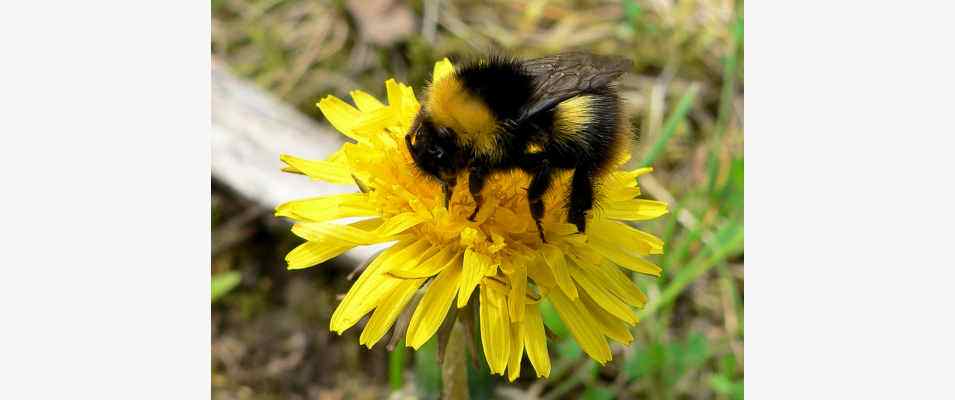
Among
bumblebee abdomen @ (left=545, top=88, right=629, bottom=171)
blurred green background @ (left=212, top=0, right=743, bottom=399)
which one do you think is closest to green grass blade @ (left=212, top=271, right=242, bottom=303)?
blurred green background @ (left=212, top=0, right=743, bottom=399)

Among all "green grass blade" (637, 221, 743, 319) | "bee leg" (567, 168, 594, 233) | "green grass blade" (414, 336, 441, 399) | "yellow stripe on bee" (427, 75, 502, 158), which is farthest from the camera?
"green grass blade" (637, 221, 743, 319)

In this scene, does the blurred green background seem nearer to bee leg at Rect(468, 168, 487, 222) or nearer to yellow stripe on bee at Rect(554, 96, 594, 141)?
yellow stripe on bee at Rect(554, 96, 594, 141)

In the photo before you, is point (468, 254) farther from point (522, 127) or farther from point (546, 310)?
point (546, 310)

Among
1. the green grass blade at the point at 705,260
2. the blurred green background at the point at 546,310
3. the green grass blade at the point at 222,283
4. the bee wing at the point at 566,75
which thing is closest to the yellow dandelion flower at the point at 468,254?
the bee wing at the point at 566,75

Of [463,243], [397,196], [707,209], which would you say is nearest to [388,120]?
[397,196]

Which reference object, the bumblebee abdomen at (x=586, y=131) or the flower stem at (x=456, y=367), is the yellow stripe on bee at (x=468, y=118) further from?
the flower stem at (x=456, y=367)

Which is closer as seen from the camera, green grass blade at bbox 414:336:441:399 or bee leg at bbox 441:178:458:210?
bee leg at bbox 441:178:458:210
